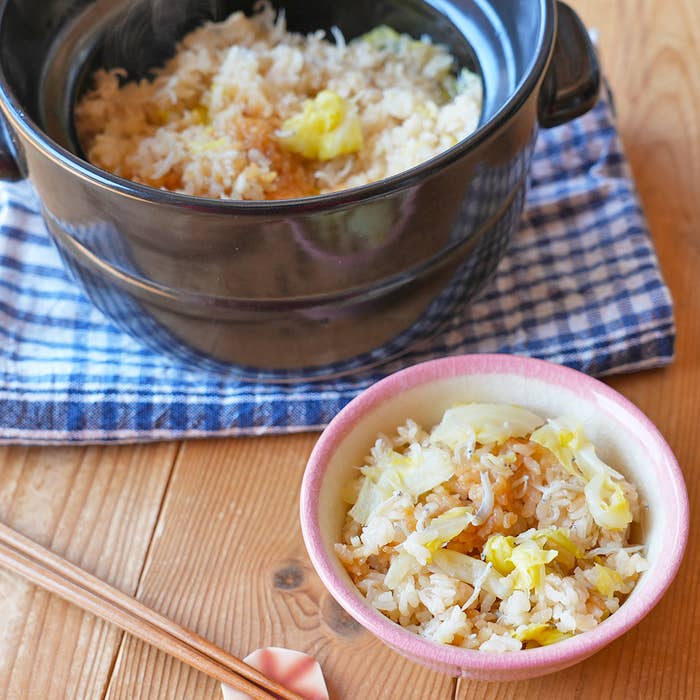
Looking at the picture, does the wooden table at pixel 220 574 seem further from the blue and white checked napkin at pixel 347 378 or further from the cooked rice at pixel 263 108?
the cooked rice at pixel 263 108

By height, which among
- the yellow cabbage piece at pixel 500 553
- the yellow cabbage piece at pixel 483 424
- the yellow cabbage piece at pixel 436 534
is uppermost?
the yellow cabbage piece at pixel 483 424

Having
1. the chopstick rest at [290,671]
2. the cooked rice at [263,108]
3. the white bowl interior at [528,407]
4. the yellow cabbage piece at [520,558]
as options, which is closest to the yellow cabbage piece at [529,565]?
the yellow cabbage piece at [520,558]

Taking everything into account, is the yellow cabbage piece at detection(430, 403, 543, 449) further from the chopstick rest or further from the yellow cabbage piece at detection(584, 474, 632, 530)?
the chopstick rest

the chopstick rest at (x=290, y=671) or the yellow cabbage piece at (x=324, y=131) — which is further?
the yellow cabbage piece at (x=324, y=131)

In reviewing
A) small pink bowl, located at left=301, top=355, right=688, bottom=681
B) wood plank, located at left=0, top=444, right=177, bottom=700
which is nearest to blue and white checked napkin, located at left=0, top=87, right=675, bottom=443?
wood plank, located at left=0, top=444, right=177, bottom=700

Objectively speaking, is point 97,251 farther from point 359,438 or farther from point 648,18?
point 648,18

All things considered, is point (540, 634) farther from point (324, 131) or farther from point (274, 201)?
point (324, 131)

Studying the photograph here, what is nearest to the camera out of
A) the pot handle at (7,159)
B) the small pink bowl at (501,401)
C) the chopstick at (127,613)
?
the small pink bowl at (501,401)
